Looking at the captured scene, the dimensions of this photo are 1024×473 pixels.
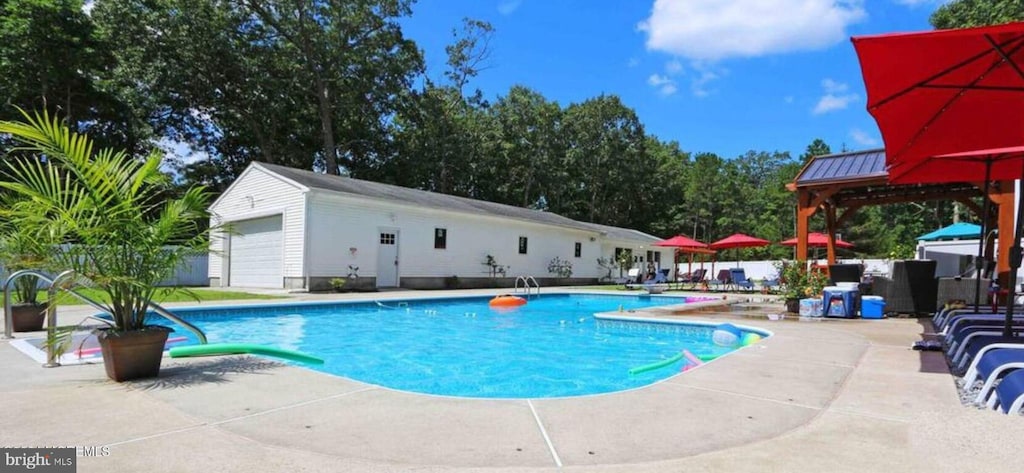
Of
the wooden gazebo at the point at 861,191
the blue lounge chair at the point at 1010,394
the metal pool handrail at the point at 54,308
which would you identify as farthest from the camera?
the wooden gazebo at the point at 861,191

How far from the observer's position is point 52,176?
402 cm

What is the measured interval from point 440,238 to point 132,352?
52.6ft

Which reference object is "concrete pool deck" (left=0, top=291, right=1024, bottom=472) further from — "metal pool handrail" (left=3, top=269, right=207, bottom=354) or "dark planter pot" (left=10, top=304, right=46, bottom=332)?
"dark planter pot" (left=10, top=304, right=46, bottom=332)

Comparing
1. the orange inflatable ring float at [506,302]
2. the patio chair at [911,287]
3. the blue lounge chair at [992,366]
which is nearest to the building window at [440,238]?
the orange inflatable ring float at [506,302]

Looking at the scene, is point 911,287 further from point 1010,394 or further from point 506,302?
point 506,302

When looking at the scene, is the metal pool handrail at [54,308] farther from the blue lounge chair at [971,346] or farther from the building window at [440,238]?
the building window at [440,238]

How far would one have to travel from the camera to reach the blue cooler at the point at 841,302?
927cm

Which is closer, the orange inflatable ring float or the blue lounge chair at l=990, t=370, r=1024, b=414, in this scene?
the blue lounge chair at l=990, t=370, r=1024, b=414

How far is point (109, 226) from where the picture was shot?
3.95m

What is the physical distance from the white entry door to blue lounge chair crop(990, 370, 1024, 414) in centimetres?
1664

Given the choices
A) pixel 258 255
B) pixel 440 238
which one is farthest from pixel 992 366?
pixel 258 255

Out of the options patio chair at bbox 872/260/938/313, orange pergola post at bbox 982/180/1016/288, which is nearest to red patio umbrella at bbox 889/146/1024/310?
patio chair at bbox 872/260/938/313

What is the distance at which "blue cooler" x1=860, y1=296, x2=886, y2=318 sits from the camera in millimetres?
9242

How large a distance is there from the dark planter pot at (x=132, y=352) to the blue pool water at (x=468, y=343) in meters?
2.32
